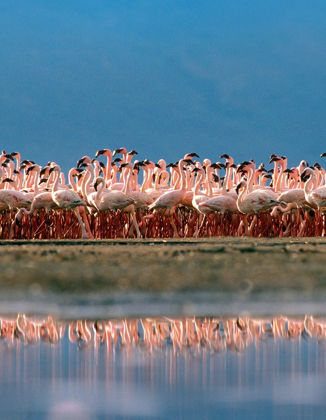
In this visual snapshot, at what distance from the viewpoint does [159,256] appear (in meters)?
13.9

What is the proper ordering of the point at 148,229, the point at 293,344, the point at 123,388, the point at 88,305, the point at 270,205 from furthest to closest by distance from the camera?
the point at 148,229
the point at 270,205
the point at 88,305
the point at 293,344
the point at 123,388

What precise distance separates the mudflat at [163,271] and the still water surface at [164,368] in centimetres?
245

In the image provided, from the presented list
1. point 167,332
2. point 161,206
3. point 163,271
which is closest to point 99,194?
point 161,206

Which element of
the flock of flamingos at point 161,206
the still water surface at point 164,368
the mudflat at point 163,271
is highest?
the flock of flamingos at point 161,206

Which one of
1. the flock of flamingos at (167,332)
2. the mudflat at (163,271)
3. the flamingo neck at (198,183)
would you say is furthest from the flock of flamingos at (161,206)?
the flock of flamingos at (167,332)

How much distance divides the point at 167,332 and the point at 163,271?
4.72 metres

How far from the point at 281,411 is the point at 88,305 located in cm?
447

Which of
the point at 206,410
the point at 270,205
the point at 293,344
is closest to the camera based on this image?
the point at 206,410

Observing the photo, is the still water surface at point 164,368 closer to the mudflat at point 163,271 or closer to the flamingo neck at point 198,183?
the mudflat at point 163,271

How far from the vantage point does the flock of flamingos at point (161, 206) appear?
2750 centimetres

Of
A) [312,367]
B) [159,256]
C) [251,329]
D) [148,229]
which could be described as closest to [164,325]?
[251,329]

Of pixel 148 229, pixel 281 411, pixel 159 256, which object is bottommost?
pixel 281 411

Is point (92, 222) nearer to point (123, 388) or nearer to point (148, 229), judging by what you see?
point (148, 229)

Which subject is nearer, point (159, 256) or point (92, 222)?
point (159, 256)
